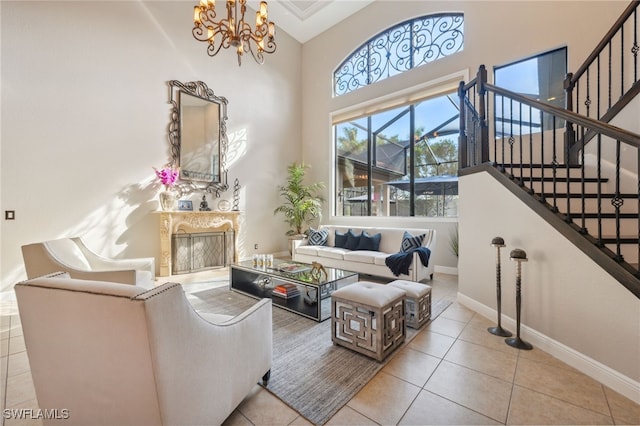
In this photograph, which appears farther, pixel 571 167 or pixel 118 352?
pixel 571 167

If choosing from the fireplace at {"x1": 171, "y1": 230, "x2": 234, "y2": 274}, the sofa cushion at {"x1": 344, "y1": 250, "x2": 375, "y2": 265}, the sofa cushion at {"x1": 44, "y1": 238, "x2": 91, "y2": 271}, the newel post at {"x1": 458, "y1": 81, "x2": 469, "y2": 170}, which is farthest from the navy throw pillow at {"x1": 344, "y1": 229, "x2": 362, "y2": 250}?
the sofa cushion at {"x1": 44, "y1": 238, "x2": 91, "y2": 271}

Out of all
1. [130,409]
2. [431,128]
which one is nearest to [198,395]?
[130,409]

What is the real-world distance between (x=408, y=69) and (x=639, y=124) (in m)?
3.52

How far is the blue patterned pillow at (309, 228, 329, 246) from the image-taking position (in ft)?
17.0

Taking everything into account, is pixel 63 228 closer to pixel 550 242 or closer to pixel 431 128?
pixel 550 242

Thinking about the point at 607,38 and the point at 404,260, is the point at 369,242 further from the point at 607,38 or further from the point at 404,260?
the point at 607,38

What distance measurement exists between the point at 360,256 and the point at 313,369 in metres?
2.48

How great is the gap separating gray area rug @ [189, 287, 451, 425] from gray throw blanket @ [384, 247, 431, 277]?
131cm

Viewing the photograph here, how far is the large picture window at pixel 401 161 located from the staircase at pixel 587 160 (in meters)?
0.93

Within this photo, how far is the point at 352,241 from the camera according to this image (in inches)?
189

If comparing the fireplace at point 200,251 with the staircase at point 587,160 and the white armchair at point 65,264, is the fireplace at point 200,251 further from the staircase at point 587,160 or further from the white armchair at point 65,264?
the staircase at point 587,160

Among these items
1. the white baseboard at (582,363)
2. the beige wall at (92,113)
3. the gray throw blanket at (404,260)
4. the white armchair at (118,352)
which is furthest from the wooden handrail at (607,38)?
the beige wall at (92,113)

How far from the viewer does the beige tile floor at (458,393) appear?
1.46 metres

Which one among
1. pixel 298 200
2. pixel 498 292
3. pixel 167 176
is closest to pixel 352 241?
pixel 298 200
